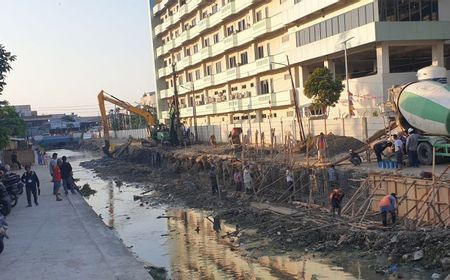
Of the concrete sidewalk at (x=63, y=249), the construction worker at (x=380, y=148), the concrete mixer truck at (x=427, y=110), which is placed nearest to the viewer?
the concrete sidewalk at (x=63, y=249)

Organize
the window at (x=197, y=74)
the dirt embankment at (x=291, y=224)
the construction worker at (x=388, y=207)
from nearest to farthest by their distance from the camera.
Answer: the dirt embankment at (x=291, y=224), the construction worker at (x=388, y=207), the window at (x=197, y=74)

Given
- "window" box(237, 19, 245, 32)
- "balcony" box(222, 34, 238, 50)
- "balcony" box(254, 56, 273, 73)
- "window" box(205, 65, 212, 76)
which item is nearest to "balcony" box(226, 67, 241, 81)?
"balcony" box(222, 34, 238, 50)

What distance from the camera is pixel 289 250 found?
1602 centimetres

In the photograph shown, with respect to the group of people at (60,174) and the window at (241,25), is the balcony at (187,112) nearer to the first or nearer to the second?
the window at (241,25)

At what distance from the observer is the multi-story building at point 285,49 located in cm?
3566

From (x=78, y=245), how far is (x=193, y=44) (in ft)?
204

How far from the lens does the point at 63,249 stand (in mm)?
12914

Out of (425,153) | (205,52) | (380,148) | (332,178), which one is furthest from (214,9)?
(425,153)

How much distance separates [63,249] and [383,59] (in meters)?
27.9

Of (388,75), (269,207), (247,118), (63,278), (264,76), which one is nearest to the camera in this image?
(63,278)

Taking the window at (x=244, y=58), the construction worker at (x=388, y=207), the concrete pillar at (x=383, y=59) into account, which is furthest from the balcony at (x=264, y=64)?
the construction worker at (x=388, y=207)

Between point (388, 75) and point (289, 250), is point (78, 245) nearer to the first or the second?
point (289, 250)

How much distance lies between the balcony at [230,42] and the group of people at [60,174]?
36.3 meters

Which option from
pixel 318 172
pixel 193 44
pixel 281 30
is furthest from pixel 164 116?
pixel 318 172
